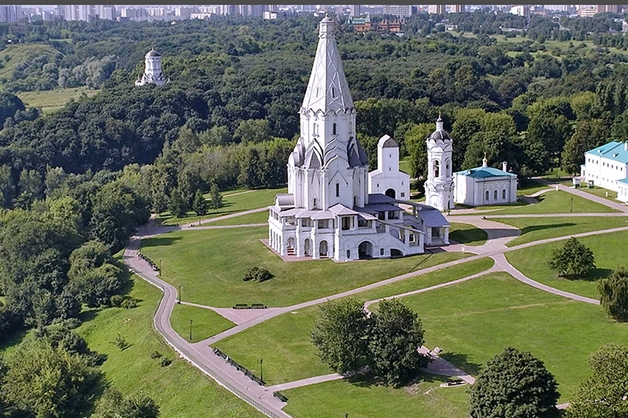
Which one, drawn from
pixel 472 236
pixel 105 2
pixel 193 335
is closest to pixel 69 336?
pixel 193 335

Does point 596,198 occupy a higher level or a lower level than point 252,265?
higher

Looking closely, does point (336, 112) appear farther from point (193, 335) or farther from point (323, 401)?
point (323, 401)

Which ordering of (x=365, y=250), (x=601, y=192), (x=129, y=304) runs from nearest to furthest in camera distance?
(x=129, y=304)
(x=365, y=250)
(x=601, y=192)

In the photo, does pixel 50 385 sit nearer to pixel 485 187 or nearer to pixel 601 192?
pixel 485 187

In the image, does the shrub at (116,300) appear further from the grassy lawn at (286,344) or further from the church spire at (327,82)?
the church spire at (327,82)

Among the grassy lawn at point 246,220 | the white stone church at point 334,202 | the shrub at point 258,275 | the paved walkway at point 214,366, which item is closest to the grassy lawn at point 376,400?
the paved walkway at point 214,366

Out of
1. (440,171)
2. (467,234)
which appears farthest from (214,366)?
(440,171)

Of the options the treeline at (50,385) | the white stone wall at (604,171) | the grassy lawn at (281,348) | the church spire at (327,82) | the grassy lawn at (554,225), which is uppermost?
the church spire at (327,82)
